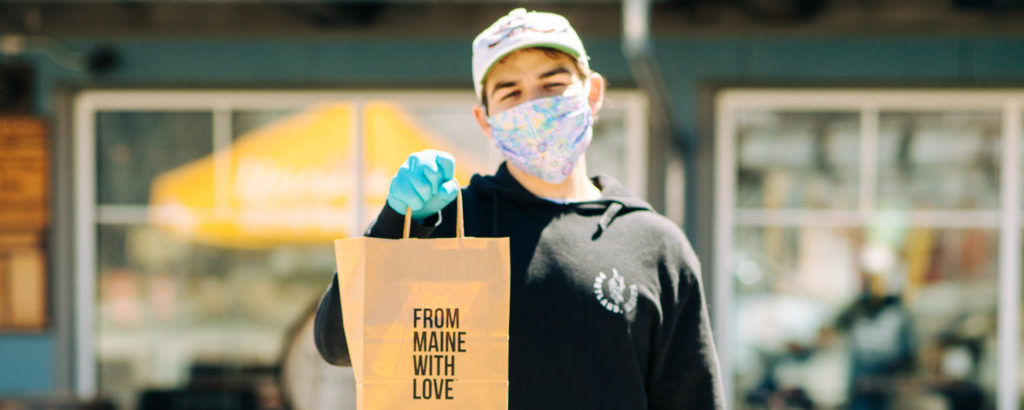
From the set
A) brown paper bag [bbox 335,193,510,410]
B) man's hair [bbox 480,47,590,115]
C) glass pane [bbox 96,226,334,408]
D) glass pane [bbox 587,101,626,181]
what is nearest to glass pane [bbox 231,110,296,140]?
glass pane [bbox 96,226,334,408]

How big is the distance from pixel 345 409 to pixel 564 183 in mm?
2817

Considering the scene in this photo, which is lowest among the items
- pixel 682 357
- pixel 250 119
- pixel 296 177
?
pixel 682 357

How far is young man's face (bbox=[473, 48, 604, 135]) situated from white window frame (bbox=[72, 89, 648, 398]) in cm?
341

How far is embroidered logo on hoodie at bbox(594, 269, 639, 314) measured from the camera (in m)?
1.47

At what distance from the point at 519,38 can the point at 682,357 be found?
0.64 meters

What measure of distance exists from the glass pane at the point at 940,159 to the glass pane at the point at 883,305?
0.20 metres

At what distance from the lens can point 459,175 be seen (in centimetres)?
496

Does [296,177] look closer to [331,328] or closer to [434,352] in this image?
[331,328]

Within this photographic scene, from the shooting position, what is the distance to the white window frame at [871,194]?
487 centimetres

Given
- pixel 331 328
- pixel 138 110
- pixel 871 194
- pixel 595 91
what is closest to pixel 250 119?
pixel 138 110

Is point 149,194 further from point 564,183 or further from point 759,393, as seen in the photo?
point 564,183

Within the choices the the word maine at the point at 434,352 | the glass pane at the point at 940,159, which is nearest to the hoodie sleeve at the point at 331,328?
the the word maine at the point at 434,352

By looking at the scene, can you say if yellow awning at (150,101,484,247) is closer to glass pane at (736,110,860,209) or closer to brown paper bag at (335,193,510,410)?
glass pane at (736,110,860,209)

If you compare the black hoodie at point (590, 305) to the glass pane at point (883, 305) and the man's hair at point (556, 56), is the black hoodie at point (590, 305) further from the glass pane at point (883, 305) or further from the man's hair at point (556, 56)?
the glass pane at point (883, 305)
